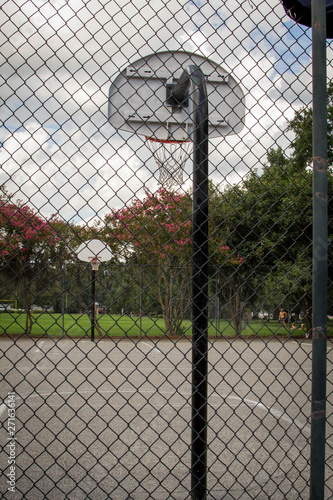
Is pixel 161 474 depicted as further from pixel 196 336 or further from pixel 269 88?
pixel 269 88

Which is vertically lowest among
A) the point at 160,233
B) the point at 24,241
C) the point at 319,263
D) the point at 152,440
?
the point at 152,440

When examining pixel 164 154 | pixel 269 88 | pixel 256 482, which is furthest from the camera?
pixel 164 154

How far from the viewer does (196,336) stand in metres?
1.93

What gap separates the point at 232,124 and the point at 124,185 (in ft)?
3.32

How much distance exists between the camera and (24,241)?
10.0 meters

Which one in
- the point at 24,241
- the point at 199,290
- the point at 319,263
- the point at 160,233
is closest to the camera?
the point at 319,263

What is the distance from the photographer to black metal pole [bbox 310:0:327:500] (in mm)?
1662

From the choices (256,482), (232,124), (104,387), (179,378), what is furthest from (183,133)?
(179,378)

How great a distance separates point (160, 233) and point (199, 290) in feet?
32.9

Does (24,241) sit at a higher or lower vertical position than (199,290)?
higher

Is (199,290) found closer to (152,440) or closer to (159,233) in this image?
(152,440)

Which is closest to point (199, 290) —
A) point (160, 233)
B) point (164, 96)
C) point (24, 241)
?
point (164, 96)

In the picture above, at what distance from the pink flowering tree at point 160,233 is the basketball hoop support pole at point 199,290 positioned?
0.30ft

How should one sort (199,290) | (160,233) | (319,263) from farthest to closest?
(160,233) → (199,290) → (319,263)
